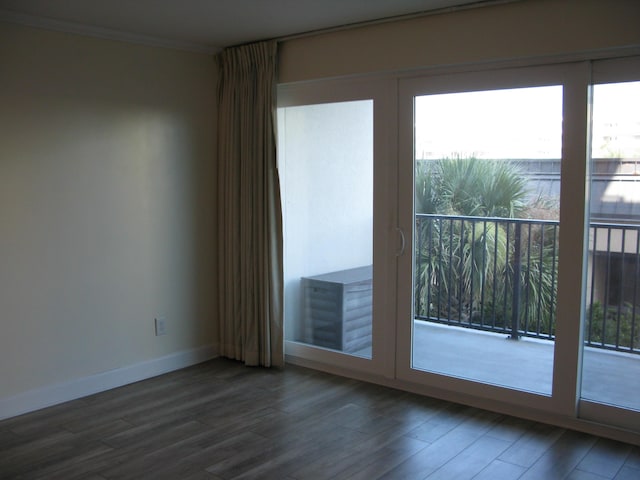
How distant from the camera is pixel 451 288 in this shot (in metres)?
4.00

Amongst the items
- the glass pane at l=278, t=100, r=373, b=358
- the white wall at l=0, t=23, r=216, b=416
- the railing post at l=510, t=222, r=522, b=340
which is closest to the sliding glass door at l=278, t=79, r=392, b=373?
the glass pane at l=278, t=100, r=373, b=358

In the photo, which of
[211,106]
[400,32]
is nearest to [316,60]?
[400,32]

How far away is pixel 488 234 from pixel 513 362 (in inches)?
31.0

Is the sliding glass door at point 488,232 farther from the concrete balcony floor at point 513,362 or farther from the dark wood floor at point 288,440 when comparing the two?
the dark wood floor at point 288,440

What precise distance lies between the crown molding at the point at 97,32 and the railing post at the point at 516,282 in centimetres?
261

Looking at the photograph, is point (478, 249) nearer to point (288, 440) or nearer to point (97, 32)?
point (288, 440)

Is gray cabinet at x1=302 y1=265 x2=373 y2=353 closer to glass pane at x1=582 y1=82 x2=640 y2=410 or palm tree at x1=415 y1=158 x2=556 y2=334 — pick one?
palm tree at x1=415 y1=158 x2=556 y2=334

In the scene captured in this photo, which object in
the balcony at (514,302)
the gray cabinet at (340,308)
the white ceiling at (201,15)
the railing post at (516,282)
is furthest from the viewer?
the gray cabinet at (340,308)

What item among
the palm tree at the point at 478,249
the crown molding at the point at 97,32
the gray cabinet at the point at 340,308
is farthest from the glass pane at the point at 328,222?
the crown molding at the point at 97,32

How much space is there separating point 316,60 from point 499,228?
1.71 metres

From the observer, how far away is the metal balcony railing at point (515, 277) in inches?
132

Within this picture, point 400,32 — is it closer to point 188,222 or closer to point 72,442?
point 188,222

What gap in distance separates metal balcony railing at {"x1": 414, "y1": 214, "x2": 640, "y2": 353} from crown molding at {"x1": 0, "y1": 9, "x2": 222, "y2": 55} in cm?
210

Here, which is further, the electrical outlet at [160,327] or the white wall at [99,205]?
the electrical outlet at [160,327]
